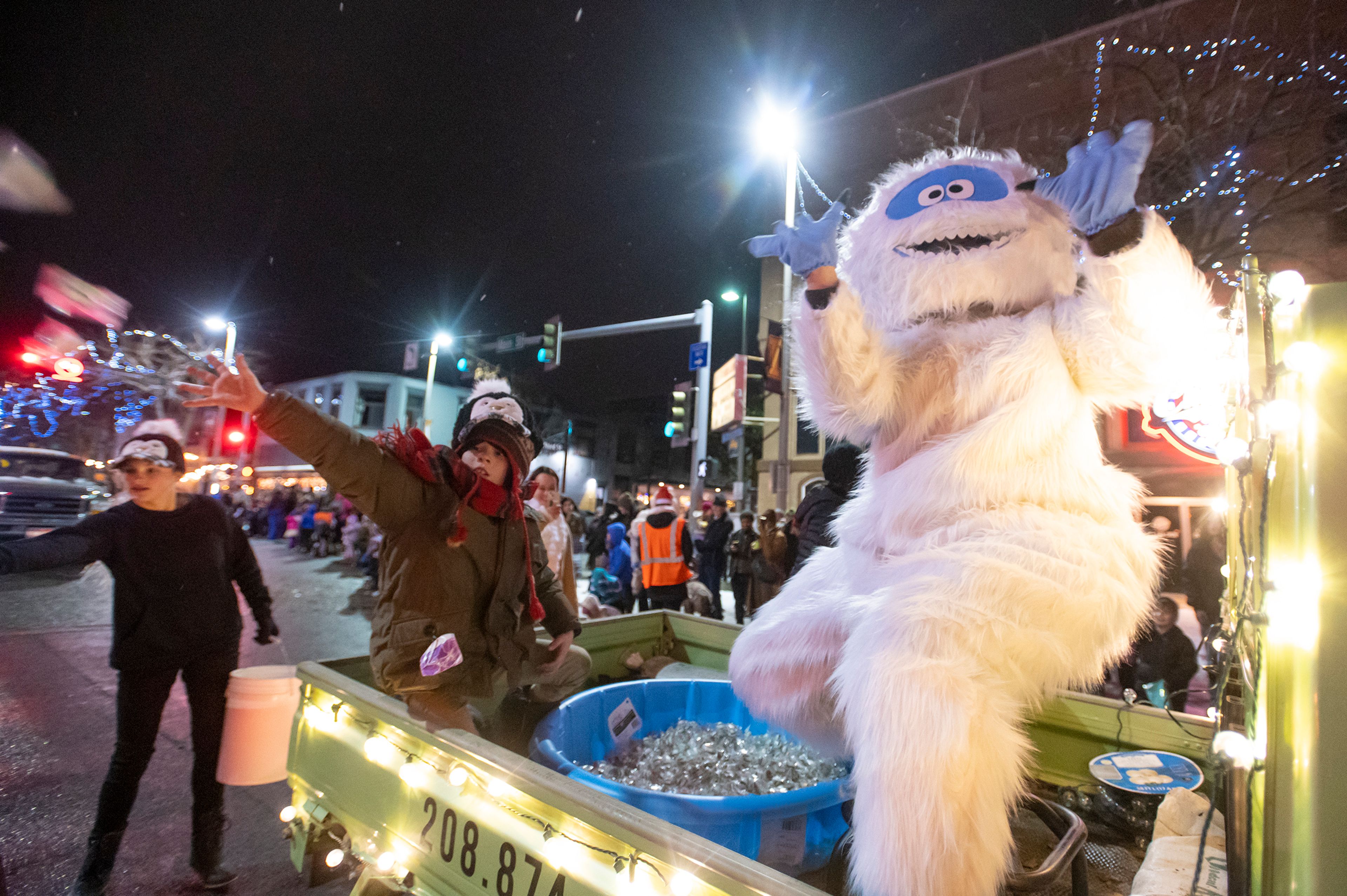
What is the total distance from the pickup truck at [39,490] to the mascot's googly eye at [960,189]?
12.0 metres

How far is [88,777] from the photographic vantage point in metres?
3.57

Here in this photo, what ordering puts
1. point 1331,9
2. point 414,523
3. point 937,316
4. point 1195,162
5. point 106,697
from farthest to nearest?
point 1195,162
point 1331,9
point 106,697
point 414,523
point 937,316

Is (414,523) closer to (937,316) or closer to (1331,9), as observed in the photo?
(937,316)

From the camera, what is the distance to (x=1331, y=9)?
22.1 feet

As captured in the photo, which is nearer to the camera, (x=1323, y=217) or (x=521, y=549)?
(x=521, y=549)

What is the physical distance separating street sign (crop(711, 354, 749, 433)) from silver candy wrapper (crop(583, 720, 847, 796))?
32.3 ft

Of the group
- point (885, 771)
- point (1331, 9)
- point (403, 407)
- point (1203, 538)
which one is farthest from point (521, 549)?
point (403, 407)

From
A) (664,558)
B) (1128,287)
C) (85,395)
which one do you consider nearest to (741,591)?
(664,558)

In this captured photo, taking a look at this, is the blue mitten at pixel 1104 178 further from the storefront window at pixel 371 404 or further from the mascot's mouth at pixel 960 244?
the storefront window at pixel 371 404

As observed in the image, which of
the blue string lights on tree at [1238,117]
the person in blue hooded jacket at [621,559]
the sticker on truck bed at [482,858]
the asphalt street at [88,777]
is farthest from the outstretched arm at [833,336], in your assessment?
the blue string lights on tree at [1238,117]

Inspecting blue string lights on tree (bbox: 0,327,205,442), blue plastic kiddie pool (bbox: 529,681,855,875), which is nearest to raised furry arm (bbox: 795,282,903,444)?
blue plastic kiddie pool (bbox: 529,681,855,875)

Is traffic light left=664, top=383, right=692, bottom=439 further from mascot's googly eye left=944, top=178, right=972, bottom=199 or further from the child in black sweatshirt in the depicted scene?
mascot's googly eye left=944, top=178, right=972, bottom=199

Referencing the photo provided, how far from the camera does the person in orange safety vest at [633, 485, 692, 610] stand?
274 inches

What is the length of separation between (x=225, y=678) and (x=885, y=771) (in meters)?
2.94
